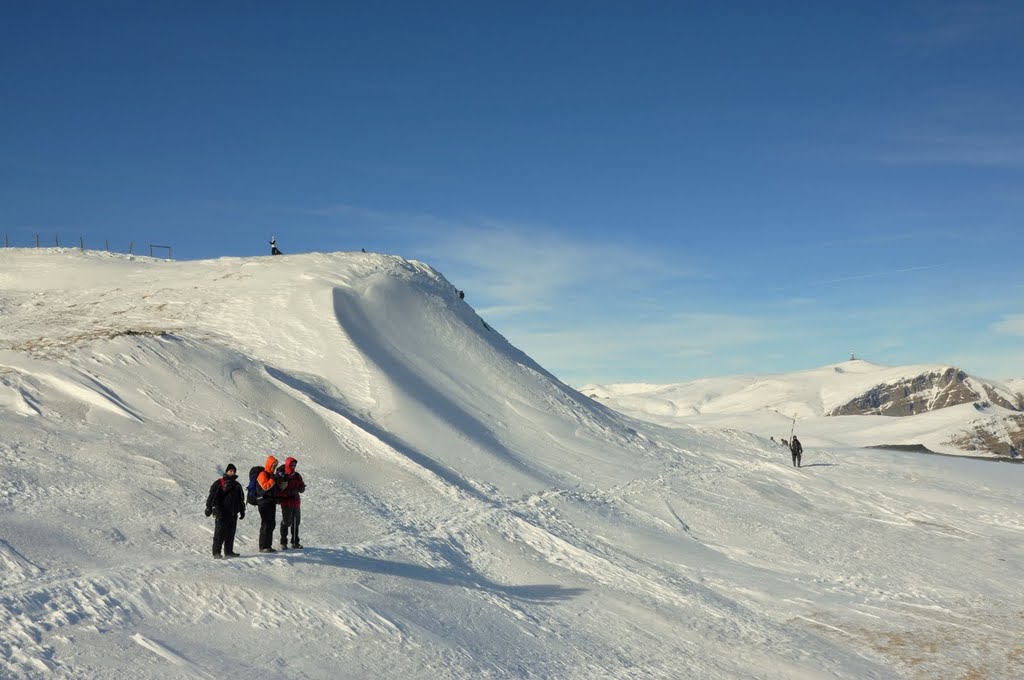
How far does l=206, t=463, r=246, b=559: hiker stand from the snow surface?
47 cm

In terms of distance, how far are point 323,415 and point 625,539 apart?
31.5 feet

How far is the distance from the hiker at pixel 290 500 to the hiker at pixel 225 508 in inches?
34.8

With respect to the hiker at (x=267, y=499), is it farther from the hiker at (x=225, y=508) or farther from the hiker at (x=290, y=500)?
the hiker at (x=225, y=508)

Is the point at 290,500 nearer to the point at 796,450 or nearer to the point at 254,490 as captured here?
the point at 254,490

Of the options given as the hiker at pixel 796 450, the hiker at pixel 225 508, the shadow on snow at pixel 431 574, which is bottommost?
the shadow on snow at pixel 431 574

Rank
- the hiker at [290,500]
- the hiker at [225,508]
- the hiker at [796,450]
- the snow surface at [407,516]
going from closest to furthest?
the snow surface at [407,516] < the hiker at [225,508] < the hiker at [290,500] < the hiker at [796,450]

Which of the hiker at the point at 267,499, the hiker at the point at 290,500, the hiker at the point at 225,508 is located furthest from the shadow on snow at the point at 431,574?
the hiker at the point at 225,508

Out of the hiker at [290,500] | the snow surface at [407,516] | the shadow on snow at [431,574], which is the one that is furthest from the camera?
A: the shadow on snow at [431,574]

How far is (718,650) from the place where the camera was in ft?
48.2

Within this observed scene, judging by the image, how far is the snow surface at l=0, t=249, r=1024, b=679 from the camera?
471 inches

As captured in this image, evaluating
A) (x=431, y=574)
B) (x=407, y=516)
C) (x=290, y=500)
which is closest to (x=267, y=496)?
(x=290, y=500)

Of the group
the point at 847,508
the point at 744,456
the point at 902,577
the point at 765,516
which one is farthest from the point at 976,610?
the point at 744,456

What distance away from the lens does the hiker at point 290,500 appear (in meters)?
14.6

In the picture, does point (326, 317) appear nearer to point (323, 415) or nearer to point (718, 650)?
point (323, 415)
